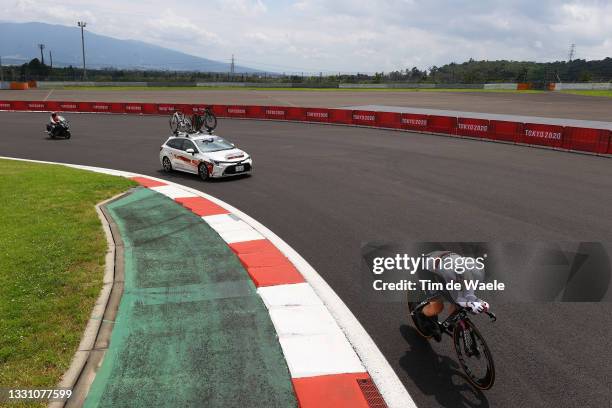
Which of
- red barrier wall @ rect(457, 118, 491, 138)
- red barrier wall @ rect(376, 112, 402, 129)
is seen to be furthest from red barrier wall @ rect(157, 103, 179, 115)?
red barrier wall @ rect(457, 118, 491, 138)

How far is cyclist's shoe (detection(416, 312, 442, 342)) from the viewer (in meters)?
5.69

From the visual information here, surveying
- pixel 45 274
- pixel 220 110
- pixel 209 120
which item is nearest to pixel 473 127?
pixel 209 120

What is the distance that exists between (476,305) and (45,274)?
256 inches

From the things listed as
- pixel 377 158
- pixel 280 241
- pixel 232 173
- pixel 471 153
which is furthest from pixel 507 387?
pixel 471 153

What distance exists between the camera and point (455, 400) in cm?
485

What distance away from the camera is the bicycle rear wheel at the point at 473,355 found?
4.82 m

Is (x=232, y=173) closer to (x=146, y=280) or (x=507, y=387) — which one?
(x=146, y=280)

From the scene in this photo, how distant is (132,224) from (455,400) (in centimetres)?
810

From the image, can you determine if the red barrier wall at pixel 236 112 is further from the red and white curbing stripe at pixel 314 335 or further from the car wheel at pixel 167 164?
the red and white curbing stripe at pixel 314 335

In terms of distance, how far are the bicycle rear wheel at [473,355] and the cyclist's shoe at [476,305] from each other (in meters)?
0.28

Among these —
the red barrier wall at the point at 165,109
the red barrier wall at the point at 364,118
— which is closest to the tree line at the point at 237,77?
the red barrier wall at the point at 165,109

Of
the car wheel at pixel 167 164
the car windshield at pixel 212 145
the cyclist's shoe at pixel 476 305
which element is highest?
the car windshield at pixel 212 145

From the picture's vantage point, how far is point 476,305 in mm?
4727

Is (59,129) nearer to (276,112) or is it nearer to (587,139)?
(276,112)
